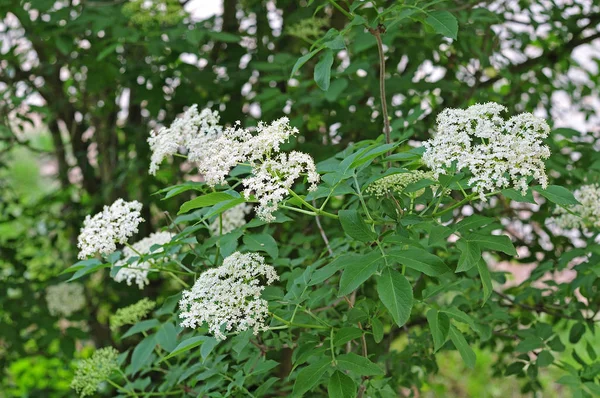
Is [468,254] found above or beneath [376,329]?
above

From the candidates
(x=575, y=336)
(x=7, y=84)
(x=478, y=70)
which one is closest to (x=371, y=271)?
(x=575, y=336)

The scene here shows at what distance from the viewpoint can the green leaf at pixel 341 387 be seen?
1396 millimetres

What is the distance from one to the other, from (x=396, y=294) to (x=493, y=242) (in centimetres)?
23

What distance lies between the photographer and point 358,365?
4.65ft

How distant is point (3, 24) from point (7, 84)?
36cm

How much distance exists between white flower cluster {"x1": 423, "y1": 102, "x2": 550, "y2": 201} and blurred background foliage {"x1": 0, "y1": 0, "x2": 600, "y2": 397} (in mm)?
Answer: 756

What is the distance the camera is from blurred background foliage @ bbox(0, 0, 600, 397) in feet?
8.43

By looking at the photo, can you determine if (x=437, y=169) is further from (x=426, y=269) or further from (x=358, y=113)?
(x=358, y=113)

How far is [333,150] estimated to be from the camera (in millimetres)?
2521

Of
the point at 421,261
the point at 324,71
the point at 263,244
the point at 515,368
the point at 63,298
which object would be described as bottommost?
the point at 63,298

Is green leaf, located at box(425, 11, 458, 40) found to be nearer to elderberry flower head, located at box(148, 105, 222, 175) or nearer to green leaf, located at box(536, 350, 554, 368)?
elderberry flower head, located at box(148, 105, 222, 175)

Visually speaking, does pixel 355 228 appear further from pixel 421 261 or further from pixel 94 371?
pixel 94 371

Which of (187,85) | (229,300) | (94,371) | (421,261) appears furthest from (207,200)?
(187,85)

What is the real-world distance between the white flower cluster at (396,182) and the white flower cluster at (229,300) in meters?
0.28
